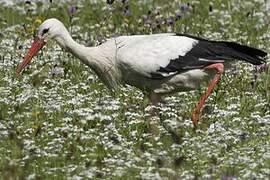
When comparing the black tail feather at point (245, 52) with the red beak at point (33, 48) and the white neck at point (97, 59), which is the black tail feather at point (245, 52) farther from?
the red beak at point (33, 48)

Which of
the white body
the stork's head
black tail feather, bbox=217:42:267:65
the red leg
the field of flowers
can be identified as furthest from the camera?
the stork's head

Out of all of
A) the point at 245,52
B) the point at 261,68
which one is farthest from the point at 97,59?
the point at 261,68

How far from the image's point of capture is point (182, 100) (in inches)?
389

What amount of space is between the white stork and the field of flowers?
0.20 metres

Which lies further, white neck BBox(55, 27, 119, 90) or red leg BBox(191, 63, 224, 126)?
white neck BBox(55, 27, 119, 90)

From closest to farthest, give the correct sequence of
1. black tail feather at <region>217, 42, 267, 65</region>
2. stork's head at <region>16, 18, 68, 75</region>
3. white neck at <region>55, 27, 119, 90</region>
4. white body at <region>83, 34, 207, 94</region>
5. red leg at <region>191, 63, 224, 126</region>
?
red leg at <region>191, 63, 224, 126</region>, white body at <region>83, 34, 207, 94</region>, black tail feather at <region>217, 42, 267, 65</region>, white neck at <region>55, 27, 119, 90</region>, stork's head at <region>16, 18, 68, 75</region>

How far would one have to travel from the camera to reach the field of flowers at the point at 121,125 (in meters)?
6.93

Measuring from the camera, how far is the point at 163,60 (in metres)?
9.29

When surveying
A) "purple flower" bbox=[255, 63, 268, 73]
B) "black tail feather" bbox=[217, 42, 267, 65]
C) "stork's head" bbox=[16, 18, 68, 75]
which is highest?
"stork's head" bbox=[16, 18, 68, 75]

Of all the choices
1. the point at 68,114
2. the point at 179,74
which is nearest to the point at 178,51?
the point at 179,74

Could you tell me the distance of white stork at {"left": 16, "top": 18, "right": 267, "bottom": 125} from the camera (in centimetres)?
921

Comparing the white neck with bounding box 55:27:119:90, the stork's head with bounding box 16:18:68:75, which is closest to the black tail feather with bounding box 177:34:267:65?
the white neck with bounding box 55:27:119:90

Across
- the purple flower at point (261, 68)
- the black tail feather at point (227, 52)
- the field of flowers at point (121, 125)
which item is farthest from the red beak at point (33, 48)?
the purple flower at point (261, 68)

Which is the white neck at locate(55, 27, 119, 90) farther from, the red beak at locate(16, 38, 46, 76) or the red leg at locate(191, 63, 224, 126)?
the red leg at locate(191, 63, 224, 126)
